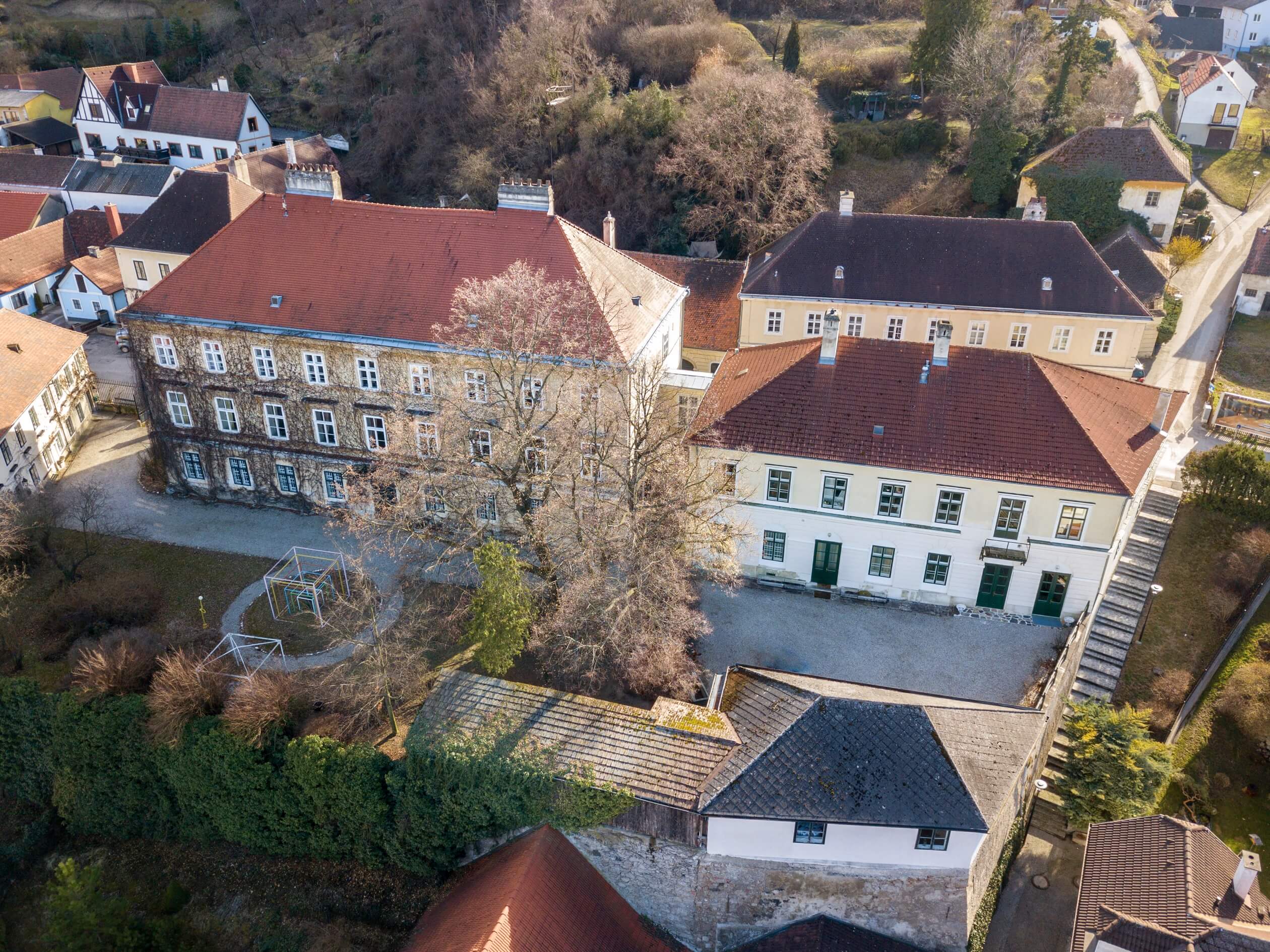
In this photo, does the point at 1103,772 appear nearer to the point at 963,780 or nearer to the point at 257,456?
the point at 963,780

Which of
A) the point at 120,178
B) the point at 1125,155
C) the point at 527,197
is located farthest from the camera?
the point at 120,178

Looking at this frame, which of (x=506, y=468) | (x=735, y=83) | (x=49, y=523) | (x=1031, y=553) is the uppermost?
(x=735, y=83)

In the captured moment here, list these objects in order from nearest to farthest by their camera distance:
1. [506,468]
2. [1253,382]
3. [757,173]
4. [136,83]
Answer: [506,468] < [1253,382] < [757,173] < [136,83]

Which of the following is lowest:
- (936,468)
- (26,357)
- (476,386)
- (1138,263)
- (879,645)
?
(879,645)

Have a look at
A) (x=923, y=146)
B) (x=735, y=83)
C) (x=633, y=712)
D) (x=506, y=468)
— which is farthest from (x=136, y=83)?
(x=633, y=712)

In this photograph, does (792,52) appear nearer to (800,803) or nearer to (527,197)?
(527,197)

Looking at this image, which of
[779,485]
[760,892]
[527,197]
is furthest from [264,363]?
[760,892]

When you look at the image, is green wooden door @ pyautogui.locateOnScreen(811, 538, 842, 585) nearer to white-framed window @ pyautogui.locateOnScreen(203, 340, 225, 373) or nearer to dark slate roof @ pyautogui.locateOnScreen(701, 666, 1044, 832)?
dark slate roof @ pyautogui.locateOnScreen(701, 666, 1044, 832)
